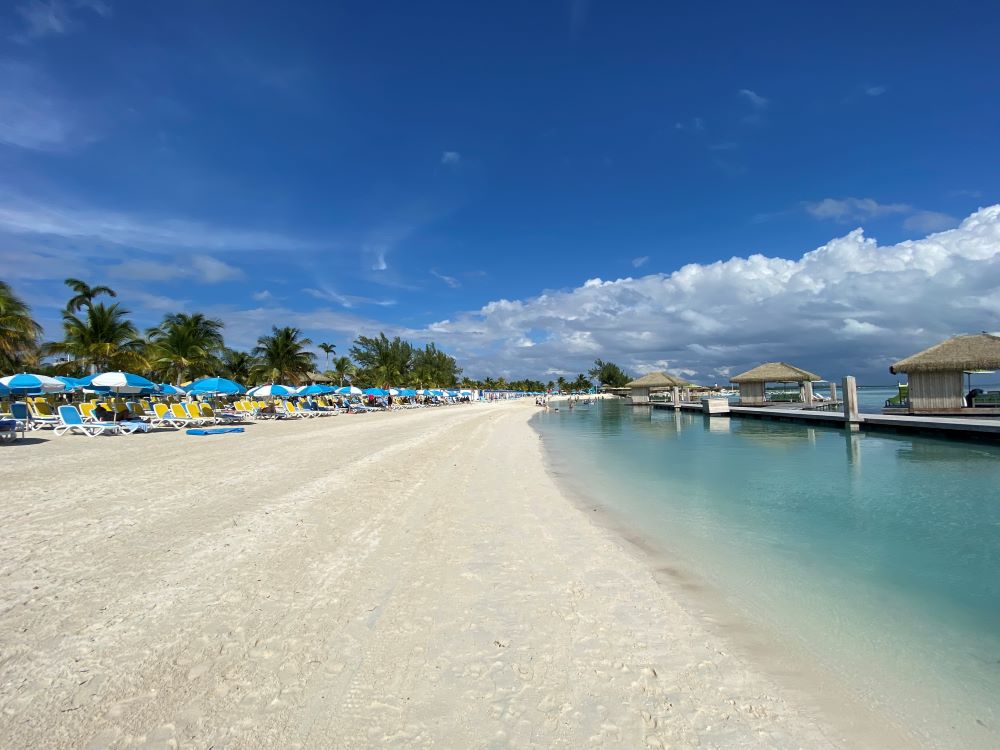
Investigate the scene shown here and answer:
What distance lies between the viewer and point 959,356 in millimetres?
18203

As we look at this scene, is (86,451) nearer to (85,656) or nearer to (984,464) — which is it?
(85,656)

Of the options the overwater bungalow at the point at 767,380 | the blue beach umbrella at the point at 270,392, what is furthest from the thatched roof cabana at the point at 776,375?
the blue beach umbrella at the point at 270,392

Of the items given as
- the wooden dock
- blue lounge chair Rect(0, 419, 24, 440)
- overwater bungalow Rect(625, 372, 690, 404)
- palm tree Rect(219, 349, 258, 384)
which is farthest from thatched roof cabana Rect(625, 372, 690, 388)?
blue lounge chair Rect(0, 419, 24, 440)

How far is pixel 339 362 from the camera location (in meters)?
55.3

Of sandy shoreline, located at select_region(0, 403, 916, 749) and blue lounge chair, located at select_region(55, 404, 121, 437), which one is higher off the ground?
blue lounge chair, located at select_region(55, 404, 121, 437)

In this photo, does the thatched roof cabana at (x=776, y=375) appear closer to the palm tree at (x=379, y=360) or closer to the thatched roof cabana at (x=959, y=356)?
the thatched roof cabana at (x=959, y=356)

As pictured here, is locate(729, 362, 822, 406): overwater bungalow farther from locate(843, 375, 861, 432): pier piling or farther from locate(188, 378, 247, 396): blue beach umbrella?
locate(188, 378, 247, 396): blue beach umbrella

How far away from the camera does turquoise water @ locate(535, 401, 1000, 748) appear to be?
2.98 meters

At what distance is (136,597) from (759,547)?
5.87 meters

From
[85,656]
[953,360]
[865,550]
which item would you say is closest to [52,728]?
[85,656]

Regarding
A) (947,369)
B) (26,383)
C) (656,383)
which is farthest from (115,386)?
(656,383)

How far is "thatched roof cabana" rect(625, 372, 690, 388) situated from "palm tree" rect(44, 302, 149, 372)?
3995 centimetres

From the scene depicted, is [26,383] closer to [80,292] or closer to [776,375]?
[80,292]

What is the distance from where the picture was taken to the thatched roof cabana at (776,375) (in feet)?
97.1
